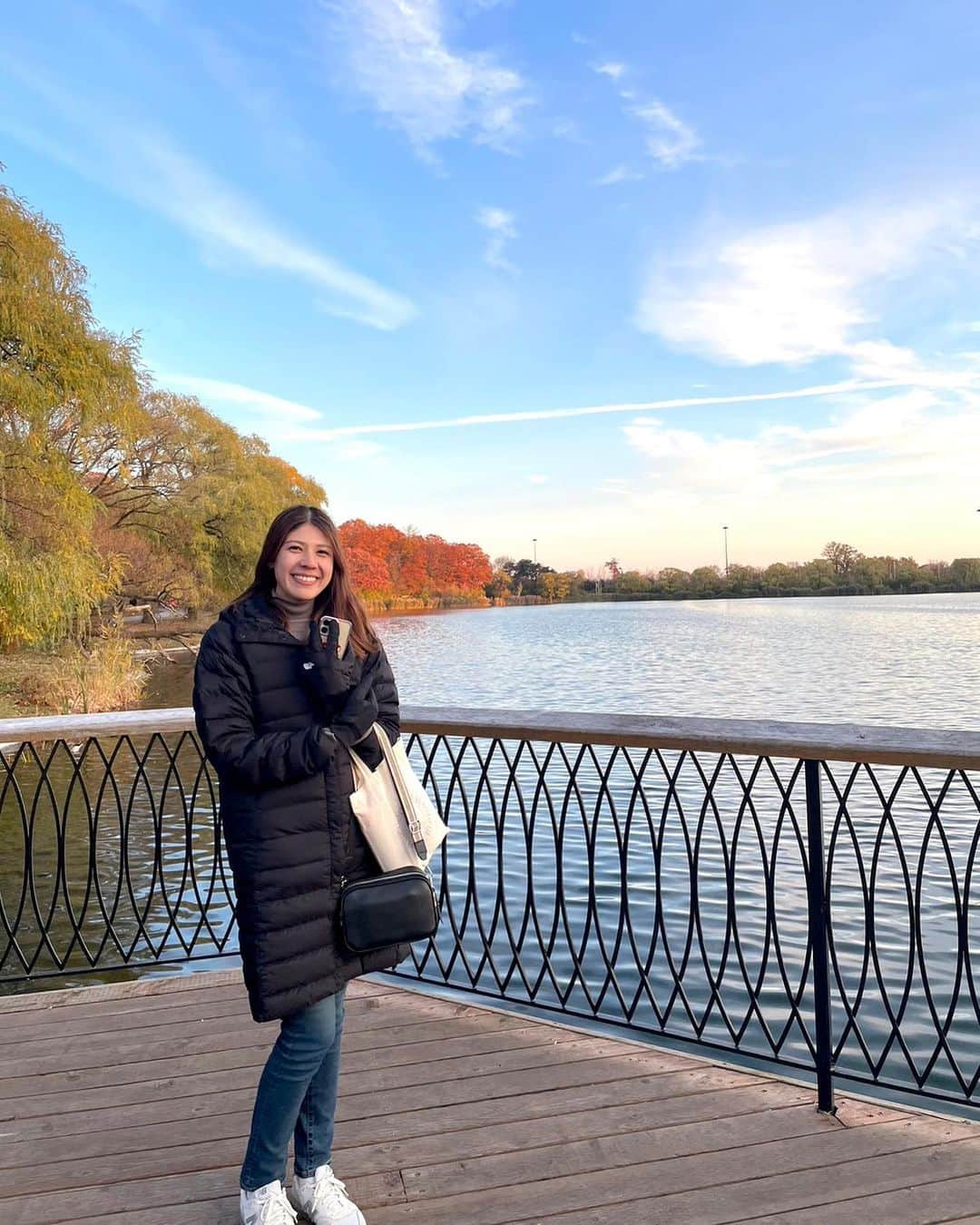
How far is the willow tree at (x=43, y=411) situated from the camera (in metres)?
13.0

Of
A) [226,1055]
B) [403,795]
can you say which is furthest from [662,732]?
[226,1055]

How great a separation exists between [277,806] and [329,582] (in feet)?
1.48

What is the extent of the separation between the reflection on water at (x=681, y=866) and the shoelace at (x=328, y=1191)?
913 millimetres

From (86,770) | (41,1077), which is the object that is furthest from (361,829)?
(86,770)

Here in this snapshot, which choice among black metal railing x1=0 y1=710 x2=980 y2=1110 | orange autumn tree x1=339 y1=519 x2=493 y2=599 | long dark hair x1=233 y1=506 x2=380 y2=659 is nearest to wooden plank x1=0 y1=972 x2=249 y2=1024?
black metal railing x1=0 y1=710 x2=980 y2=1110

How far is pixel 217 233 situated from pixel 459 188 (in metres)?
7.37

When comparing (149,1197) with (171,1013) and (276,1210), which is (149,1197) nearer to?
(276,1210)

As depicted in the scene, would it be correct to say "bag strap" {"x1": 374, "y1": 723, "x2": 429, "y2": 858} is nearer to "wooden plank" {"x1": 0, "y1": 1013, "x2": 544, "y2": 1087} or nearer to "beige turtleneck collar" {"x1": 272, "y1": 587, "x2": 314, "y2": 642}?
"beige turtleneck collar" {"x1": 272, "y1": 587, "x2": 314, "y2": 642}

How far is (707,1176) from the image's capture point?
185 centimetres

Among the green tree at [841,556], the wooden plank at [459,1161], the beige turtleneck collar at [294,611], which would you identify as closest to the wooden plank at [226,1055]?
the wooden plank at [459,1161]

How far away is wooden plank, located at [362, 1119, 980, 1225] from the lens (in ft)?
5.74

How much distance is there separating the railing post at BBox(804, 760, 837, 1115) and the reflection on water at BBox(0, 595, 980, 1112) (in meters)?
0.06

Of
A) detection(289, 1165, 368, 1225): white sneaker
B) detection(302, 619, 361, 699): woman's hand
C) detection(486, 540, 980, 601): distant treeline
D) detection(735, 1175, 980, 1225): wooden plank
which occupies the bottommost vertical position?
detection(735, 1175, 980, 1225): wooden plank

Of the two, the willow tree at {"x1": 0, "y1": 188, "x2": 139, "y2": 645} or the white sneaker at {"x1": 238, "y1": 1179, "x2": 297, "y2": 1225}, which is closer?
→ the white sneaker at {"x1": 238, "y1": 1179, "x2": 297, "y2": 1225}
